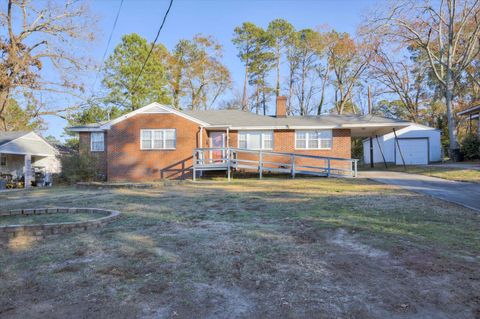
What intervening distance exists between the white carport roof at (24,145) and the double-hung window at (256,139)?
15908 mm

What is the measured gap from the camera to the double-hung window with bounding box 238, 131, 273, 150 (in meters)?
19.9

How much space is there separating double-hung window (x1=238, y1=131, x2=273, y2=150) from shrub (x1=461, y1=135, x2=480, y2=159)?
1368cm

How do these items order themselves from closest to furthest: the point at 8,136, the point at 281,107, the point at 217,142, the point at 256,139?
the point at 256,139
the point at 217,142
the point at 281,107
the point at 8,136

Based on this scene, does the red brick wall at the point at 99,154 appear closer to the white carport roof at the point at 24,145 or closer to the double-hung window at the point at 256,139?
the white carport roof at the point at 24,145

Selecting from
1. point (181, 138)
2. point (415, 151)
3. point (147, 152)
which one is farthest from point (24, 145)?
point (415, 151)

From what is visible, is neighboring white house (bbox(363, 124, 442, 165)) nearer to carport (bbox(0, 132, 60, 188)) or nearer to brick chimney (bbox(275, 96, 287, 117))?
brick chimney (bbox(275, 96, 287, 117))

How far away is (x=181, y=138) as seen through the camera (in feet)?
62.0

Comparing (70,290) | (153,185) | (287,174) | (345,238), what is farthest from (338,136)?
(70,290)

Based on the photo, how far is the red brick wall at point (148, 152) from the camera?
18.9 metres

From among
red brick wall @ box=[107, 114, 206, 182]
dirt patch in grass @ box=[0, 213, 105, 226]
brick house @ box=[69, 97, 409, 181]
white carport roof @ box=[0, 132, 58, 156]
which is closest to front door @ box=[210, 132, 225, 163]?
brick house @ box=[69, 97, 409, 181]

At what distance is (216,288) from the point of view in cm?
345

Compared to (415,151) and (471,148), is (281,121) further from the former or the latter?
(415,151)

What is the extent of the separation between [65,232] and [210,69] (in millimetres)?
34172

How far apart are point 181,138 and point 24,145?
13.8 metres
